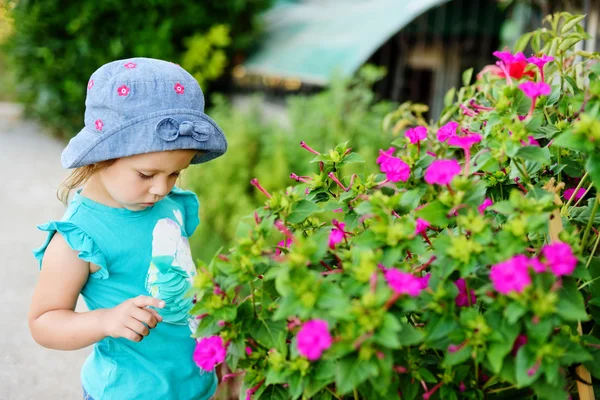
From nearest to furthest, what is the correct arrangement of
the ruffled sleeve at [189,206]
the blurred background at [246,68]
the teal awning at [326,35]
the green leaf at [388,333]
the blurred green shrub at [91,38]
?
the green leaf at [388,333], the ruffled sleeve at [189,206], the blurred background at [246,68], the teal awning at [326,35], the blurred green shrub at [91,38]

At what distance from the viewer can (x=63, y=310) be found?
1200 millimetres

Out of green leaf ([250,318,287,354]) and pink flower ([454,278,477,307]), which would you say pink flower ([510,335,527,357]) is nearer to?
pink flower ([454,278,477,307])

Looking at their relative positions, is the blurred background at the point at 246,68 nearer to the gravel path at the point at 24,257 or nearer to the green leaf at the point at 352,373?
the gravel path at the point at 24,257

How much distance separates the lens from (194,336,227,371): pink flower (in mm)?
907

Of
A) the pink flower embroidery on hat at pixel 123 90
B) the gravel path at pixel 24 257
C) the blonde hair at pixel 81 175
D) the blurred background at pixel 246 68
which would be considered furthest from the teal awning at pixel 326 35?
the pink flower embroidery on hat at pixel 123 90

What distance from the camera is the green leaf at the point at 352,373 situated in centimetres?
76

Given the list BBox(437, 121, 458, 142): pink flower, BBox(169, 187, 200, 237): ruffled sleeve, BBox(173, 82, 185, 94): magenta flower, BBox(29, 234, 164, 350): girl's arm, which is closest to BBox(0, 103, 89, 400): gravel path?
BBox(169, 187, 200, 237): ruffled sleeve

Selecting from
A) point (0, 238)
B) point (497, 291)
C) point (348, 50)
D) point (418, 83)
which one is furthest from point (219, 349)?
point (418, 83)

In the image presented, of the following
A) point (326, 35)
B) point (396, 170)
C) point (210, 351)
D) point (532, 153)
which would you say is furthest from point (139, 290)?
point (326, 35)

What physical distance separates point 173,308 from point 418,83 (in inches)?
199

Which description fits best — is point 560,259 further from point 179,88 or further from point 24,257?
point 24,257

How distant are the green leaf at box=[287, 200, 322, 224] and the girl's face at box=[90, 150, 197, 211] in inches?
14.2

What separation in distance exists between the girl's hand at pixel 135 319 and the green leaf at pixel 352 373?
1.43 ft

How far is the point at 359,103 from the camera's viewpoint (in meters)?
4.09
